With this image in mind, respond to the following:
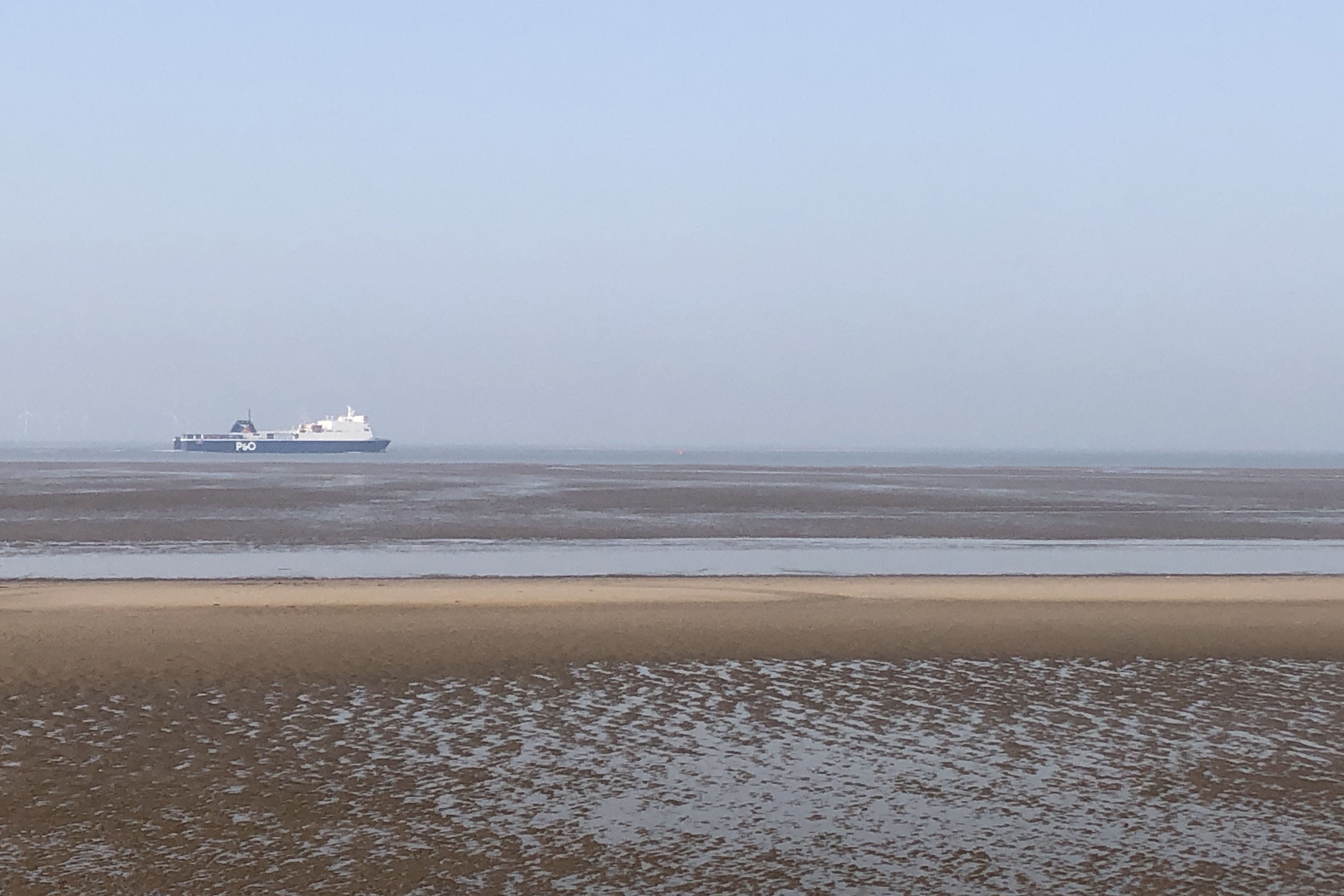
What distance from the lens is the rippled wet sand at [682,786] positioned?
7.92 meters

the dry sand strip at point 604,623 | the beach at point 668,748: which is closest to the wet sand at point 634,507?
the dry sand strip at point 604,623

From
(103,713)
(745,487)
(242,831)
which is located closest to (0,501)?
(745,487)

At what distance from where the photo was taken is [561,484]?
249 feet

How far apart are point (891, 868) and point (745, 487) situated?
62.8 meters

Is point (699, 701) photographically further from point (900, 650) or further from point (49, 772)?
point (49, 772)

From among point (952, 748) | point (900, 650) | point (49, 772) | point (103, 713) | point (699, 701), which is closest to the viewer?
point (49, 772)

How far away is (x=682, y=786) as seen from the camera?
993 centimetres

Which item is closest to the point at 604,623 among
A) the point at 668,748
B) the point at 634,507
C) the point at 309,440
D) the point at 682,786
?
the point at 668,748

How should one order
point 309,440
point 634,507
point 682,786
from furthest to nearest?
point 309,440 → point 634,507 → point 682,786

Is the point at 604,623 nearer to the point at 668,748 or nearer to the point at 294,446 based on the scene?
the point at 668,748

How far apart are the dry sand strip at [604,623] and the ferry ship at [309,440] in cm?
17112

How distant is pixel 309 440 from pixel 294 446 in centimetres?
257

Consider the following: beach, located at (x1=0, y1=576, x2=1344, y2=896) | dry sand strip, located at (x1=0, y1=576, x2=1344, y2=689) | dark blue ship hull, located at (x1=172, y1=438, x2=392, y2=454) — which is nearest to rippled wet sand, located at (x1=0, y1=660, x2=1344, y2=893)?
beach, located at (x1=0, y1=576, x2=1344, y2=896)

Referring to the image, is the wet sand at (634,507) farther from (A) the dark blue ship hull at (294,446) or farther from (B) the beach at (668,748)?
(A) the dark blue ship hull at (294,446)
